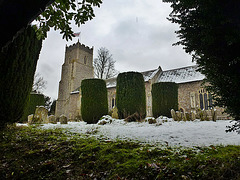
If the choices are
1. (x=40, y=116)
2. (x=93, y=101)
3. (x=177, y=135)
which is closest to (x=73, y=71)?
(x=93, y=101)

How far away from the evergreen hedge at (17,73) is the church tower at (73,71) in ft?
76.3

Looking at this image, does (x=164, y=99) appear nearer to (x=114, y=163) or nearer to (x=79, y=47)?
(x=114, y=163)

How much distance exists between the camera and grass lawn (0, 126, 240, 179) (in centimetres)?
195

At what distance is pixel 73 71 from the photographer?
99.6 ft

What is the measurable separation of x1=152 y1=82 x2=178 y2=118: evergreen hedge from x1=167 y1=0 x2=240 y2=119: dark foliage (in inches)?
301

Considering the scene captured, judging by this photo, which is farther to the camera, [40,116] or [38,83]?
[38,83]

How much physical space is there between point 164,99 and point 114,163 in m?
8.50

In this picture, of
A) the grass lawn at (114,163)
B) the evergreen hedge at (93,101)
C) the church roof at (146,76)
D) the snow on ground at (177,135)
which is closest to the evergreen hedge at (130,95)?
the evergreen hedge at (93,101)

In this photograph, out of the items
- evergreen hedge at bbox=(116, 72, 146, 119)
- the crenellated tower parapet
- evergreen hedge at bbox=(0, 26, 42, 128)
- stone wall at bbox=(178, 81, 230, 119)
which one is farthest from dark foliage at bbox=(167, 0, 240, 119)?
the crenellated tower parapet

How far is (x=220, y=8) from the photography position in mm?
2146

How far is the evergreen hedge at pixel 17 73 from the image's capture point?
4.09 m

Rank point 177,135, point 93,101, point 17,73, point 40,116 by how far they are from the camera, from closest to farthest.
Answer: point 177,135
point 17,73
point 40,116
point 93,101

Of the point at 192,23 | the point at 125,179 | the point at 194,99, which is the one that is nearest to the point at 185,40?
the point at 192,23

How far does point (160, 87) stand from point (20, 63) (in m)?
8.42
